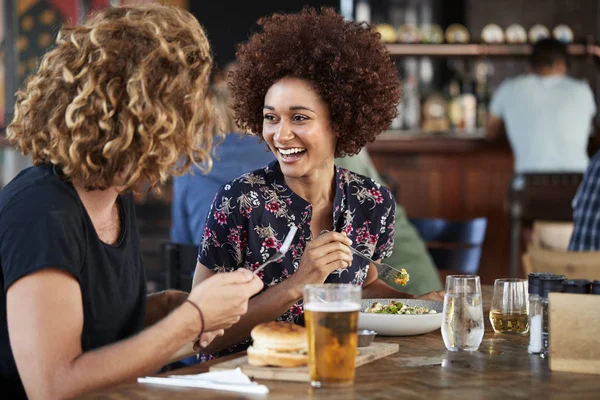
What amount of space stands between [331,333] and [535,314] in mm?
529

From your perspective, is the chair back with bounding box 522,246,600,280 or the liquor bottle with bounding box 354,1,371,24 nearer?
the chair back with bounding box 522,246,600,280

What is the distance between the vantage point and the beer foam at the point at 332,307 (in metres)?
1.48

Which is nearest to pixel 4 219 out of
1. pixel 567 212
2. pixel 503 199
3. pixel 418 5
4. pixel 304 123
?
pixel 304 123

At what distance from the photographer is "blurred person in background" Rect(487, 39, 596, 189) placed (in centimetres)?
595

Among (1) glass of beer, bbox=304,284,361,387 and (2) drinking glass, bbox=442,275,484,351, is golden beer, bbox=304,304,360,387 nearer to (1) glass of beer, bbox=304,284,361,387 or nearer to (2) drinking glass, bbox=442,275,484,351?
(1) glass of beer, bbox=304,284,361,387

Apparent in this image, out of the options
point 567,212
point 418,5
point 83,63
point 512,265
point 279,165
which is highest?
→ point 418,5

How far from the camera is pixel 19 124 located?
1.72 metres

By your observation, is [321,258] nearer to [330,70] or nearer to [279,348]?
[279,348]

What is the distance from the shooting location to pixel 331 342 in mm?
1479

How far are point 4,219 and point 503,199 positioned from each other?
5.17 meters

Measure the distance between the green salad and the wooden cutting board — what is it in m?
0.27

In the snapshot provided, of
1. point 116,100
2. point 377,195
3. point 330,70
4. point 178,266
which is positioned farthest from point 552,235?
point 116,100

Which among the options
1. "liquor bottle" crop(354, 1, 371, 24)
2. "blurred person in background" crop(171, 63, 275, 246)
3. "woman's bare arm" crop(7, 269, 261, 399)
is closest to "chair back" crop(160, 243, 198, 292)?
"blurred person in background" crop(171, 63, 275, 246)

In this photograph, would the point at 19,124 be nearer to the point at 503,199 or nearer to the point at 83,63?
the point at 83,63
